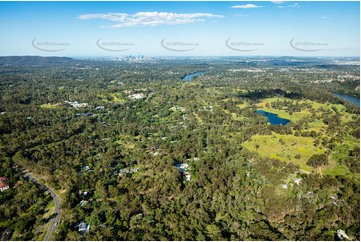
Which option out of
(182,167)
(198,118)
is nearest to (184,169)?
(182,167)

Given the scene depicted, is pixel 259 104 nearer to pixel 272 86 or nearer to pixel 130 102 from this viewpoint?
pixel 272 86

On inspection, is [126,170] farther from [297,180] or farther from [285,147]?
[285,147]

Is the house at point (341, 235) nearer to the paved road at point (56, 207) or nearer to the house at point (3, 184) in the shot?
the paved road at point (56, 207)

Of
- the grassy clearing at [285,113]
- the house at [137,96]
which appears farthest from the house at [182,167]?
the house at [137,96]

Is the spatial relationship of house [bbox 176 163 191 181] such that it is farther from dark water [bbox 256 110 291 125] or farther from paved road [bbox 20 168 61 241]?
dark water [bbox 256 110 291 125]

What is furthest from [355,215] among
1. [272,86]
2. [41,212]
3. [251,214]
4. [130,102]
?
[272,86]
